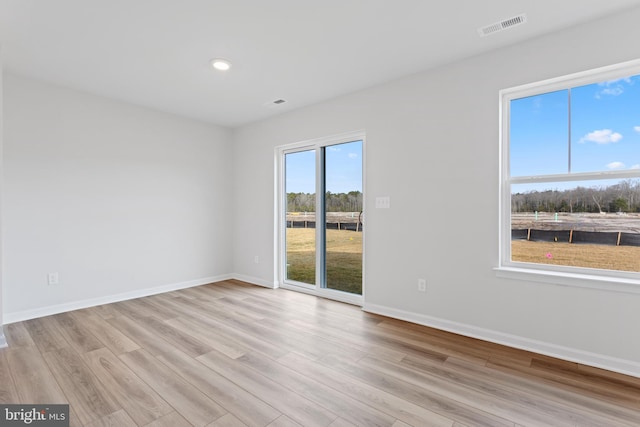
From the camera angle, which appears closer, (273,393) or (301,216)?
(273,393)

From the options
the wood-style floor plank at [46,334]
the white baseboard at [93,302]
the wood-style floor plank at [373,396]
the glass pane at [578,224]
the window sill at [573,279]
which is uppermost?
the glass pane at [578,224]

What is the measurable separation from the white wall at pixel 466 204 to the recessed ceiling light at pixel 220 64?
1.36m

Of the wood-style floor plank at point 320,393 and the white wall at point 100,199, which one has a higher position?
the white wall at point 100,199

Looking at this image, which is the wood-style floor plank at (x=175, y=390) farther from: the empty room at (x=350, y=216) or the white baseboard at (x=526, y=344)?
the white baseboard at (x=526, y=344)

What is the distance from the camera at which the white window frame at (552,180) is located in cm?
221

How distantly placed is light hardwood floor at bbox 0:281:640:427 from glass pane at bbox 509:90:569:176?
1570 millimetres

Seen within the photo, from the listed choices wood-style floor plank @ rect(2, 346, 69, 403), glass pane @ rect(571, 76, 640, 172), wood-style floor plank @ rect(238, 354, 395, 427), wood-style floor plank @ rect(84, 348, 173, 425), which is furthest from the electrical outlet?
glass pane @ rect(571, 76, 640, 172)

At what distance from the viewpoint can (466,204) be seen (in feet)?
9.16

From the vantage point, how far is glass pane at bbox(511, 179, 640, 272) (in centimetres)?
226

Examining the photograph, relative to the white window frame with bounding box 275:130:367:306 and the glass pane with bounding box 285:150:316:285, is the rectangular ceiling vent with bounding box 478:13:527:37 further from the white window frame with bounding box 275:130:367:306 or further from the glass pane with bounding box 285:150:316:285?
the glass pane with bounding box 285:150:316:285

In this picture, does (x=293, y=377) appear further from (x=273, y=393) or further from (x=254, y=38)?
(x=254, y=38)

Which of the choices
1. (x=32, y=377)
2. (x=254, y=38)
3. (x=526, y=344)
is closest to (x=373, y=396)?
(x=526, y=344)

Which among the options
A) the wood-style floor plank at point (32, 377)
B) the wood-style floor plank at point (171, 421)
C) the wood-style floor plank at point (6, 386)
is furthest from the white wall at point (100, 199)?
the wood-style floor plank at point (171, 421)

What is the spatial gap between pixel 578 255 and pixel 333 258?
255cm
